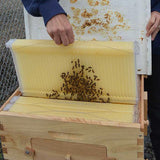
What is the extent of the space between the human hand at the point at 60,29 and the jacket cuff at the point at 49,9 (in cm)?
2

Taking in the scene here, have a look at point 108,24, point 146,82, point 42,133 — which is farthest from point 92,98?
point 146,82

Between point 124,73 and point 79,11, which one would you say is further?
A: point 79,11

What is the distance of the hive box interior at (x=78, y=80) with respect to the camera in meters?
1.03

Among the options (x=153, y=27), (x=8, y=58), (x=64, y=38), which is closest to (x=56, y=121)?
(x=64, y=38)

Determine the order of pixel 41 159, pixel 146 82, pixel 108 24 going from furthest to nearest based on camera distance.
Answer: pixel 146 82, pixel 108 24, pixel 41 159

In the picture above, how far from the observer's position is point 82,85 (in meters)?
1.12

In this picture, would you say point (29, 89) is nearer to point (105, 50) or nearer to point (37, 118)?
point (37, 118)

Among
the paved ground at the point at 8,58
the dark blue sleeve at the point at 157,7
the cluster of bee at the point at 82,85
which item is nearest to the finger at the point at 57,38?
the cluster of bee at the point at 82,85

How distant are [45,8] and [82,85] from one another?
370 mm

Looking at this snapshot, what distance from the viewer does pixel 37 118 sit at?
3.33 ft

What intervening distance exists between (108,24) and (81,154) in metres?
0.64

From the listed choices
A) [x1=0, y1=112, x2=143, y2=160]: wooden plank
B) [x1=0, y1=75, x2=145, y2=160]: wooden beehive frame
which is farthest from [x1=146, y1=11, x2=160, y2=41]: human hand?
[x1=0, y1=112, x2=143, y2=160]: wooden plank

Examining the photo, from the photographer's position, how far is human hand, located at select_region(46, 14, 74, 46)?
101cm

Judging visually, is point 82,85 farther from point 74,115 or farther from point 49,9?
point 49,9
